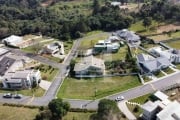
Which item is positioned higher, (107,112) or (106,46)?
(106,46)

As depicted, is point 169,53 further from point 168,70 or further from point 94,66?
point 94,66

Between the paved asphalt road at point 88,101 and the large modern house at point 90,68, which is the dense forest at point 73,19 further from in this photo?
the paved asphalt road at point 88,101

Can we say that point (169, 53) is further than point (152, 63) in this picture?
Yes

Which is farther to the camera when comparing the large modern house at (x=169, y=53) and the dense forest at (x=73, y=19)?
the dense forest at (x=73, y=19)

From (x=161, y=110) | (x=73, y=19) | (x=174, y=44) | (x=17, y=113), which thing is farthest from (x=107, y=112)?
(x=73, y=19)

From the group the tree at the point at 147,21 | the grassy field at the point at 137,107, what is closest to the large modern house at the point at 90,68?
the grassy field at the point at 137,107

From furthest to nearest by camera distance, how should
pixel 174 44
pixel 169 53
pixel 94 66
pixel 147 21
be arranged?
pixel 147 21 → pixel 174 44 → pixel 169 53 → pixel 94 66
